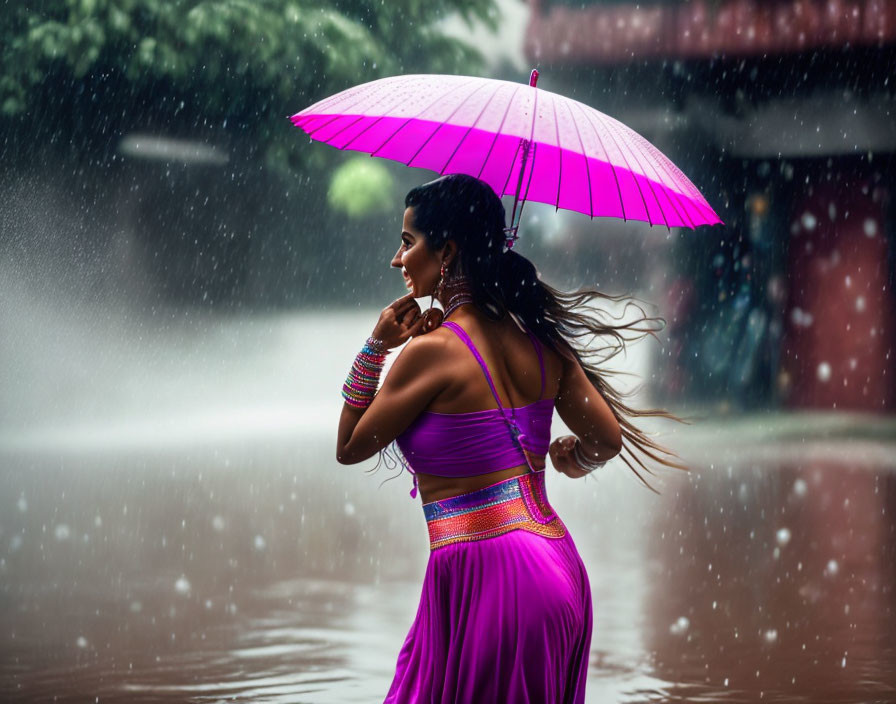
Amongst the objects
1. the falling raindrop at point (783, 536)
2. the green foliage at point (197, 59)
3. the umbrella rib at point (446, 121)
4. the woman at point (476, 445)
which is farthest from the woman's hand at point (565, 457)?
the green foliage at point (197, 59)

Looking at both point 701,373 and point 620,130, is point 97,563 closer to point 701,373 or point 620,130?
point 620,130

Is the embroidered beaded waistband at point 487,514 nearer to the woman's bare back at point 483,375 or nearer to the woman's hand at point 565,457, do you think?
the woman's bare back at point 483,375

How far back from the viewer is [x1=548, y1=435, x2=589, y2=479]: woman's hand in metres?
2.84

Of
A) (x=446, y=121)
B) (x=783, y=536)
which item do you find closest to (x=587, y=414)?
(x=446, y=121)

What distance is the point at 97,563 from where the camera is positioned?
6.91 meters

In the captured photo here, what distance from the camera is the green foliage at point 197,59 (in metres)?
12.6

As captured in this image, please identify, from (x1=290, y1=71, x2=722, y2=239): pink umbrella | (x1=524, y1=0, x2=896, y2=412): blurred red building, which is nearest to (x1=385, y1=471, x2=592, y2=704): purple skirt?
(x1=290, y1=71, x2=722, y2=239): pink umbrella

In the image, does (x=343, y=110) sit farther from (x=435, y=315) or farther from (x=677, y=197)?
(x=677, y=197)

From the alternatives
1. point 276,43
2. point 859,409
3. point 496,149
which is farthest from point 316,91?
point 496,149

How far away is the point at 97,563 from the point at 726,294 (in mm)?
10029

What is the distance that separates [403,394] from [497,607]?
1.51 feet

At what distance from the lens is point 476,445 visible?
2410 millimetres

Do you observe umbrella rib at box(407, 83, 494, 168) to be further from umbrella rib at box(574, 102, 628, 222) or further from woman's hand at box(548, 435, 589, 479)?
woman's hand at box(548, 435, 589, 479)

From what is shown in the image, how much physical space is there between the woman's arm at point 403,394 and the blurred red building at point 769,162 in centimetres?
1198
